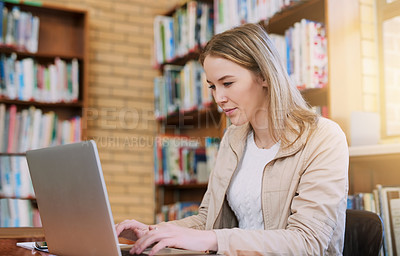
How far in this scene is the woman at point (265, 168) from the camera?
1.10 meters

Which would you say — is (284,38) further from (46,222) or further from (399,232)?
(46,222)

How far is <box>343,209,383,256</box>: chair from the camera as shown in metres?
1.20

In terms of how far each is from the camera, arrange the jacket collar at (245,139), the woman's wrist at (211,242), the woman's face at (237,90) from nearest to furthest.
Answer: the woman's wrist at (211,242), the jacket collar at (245,139), the woman's face at (237,90)

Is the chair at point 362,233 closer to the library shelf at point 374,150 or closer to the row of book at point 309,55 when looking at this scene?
the library shelf at point 374,150

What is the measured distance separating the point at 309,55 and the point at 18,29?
7.33ft

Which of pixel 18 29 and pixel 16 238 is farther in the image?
pixel 18 29

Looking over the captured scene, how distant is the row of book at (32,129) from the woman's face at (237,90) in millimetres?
2304

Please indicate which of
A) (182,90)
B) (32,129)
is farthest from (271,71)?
(32,129)

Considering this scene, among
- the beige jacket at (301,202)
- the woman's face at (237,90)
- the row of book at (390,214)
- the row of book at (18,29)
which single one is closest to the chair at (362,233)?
the beige jacket at (301,202)

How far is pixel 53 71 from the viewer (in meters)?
3.56

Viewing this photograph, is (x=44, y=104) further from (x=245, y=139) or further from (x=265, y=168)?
(x=265, y=168)

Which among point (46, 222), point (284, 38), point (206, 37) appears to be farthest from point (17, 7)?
point (46, 222)

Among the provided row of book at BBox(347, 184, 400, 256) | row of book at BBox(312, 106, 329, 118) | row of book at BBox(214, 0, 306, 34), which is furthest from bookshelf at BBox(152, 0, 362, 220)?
row of book at BBox(347, 184, 400, 256)

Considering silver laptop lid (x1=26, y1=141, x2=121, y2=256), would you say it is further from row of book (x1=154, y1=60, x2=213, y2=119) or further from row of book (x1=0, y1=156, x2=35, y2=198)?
row of book (x1=0, y1=156, x2=35, y2=198)
